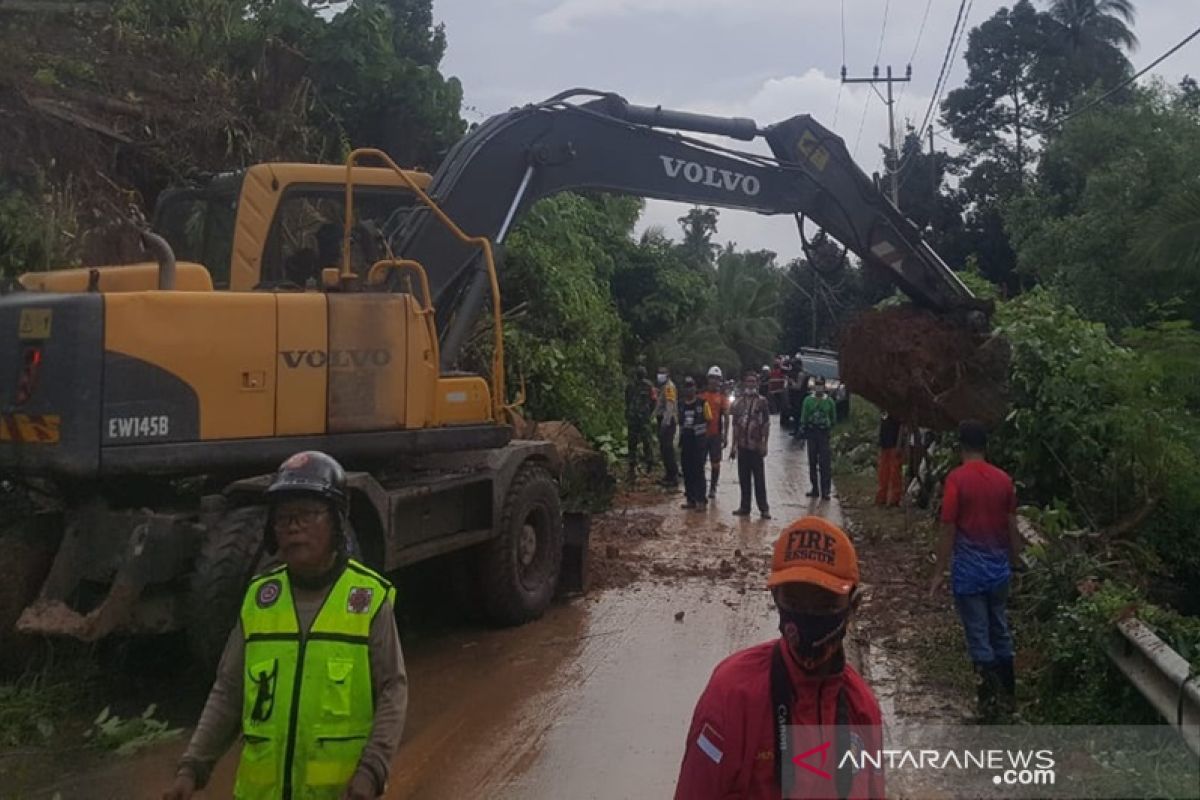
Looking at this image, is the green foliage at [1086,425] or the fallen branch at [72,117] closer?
the green foliage at [1086,425]

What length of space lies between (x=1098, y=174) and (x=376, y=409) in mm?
20089

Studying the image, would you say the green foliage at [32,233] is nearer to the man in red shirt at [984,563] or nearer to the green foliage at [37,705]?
the green foliage at [37,705]

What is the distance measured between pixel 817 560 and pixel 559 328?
14565 mm

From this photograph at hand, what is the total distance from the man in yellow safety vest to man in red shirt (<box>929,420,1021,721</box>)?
13.9 feet

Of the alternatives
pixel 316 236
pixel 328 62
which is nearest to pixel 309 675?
pixel 316 236

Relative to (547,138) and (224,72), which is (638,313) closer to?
(224,72)

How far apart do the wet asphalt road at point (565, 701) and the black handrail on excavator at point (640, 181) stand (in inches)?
85.8

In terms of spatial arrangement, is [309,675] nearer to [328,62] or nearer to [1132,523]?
[1132,523]

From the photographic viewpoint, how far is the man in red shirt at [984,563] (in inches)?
269

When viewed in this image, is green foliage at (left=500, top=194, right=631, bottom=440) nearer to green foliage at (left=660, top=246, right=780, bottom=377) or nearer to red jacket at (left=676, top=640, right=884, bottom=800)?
red jacket at (left=676, top=640, right=884, bottom=800)

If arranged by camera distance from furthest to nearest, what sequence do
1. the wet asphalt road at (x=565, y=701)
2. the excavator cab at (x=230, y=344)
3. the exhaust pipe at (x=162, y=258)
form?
the exhaust pipe at (x=162, y=258)
the excavator cab at (x=230, y=344)
the wet asphalt road at (x=565, y=701)

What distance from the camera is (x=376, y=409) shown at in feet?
25.0

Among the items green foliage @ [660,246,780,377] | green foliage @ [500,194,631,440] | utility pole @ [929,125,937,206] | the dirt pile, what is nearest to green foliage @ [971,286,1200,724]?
the dirt pile

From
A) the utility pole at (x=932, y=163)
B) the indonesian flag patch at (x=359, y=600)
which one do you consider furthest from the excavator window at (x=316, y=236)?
the utility pole at (x=932, y=163)
